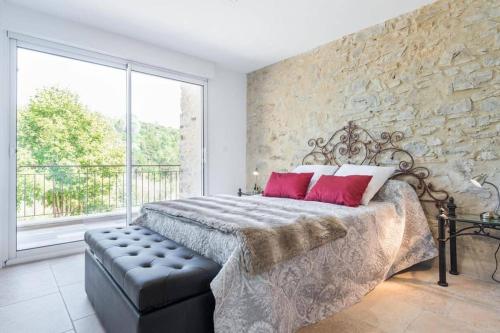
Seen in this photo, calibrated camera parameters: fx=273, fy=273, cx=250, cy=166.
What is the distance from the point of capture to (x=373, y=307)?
1937mm

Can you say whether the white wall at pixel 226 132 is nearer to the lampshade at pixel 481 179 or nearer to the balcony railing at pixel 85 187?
the balcony railing at pixel 85 187

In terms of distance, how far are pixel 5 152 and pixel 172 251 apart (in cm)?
235

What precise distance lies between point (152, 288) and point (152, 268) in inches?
6.8

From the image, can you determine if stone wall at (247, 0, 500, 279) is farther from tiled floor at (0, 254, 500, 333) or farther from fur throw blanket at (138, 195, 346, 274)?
fur throw blanket at (138, 195, 346, 274)

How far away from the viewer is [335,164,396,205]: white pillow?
8.59ft

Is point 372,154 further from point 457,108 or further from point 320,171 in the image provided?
point 457,108

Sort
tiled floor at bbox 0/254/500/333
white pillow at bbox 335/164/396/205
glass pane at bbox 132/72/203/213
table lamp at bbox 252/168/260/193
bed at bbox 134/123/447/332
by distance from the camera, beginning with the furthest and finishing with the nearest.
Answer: table lamp at bbox 252/168/260/193 → glass pane at bbox 132/72/203/213 → white pillow at bbox 335/164/396/205 → tiled floor at bbox 0/254/500/333 → bed at bbox 134/123/447/332

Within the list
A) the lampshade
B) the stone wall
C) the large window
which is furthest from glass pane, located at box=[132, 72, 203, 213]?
the lampshade

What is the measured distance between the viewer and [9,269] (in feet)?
8.76

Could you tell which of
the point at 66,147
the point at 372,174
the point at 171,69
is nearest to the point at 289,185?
the point at 372,174

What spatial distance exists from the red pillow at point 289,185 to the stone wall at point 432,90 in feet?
2.66

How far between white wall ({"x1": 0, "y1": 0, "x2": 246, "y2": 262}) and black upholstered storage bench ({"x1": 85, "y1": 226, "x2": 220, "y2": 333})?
194 centimetres

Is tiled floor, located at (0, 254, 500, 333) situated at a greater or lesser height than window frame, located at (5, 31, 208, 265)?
lesser

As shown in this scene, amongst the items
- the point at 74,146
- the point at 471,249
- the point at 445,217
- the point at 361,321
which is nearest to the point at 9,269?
the point at 74,146
